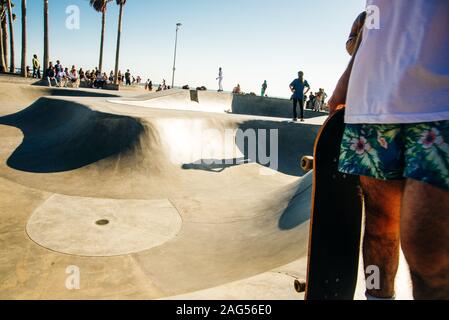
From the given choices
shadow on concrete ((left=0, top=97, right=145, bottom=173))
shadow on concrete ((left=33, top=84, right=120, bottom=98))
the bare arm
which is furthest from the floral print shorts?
shadow on concrete ((left=33, top=84, right=120, bottom=98))

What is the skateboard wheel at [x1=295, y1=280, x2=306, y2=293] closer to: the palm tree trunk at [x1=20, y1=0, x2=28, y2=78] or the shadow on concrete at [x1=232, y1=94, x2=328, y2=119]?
the shadow on concrete at [x1=232, y1=94, x2=328, y2=119]

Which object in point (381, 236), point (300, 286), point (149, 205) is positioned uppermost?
point (381, 236)

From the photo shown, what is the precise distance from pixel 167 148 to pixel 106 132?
1710 millimetres

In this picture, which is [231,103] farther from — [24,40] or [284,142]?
[24,40]

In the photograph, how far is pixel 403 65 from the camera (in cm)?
135

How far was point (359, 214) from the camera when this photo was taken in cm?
184

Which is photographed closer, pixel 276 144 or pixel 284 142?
pixel 276 144

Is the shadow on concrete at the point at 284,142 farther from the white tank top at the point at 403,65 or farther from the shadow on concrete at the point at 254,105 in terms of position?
the shadow on concrete at the point at 254,105

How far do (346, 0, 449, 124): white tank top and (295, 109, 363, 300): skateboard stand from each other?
230mm

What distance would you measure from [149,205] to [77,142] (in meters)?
3.53

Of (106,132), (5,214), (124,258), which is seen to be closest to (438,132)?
(124,258)

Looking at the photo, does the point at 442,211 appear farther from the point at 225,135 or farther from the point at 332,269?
the point at 225,135

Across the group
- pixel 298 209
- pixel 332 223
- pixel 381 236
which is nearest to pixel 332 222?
pixel 332 223
